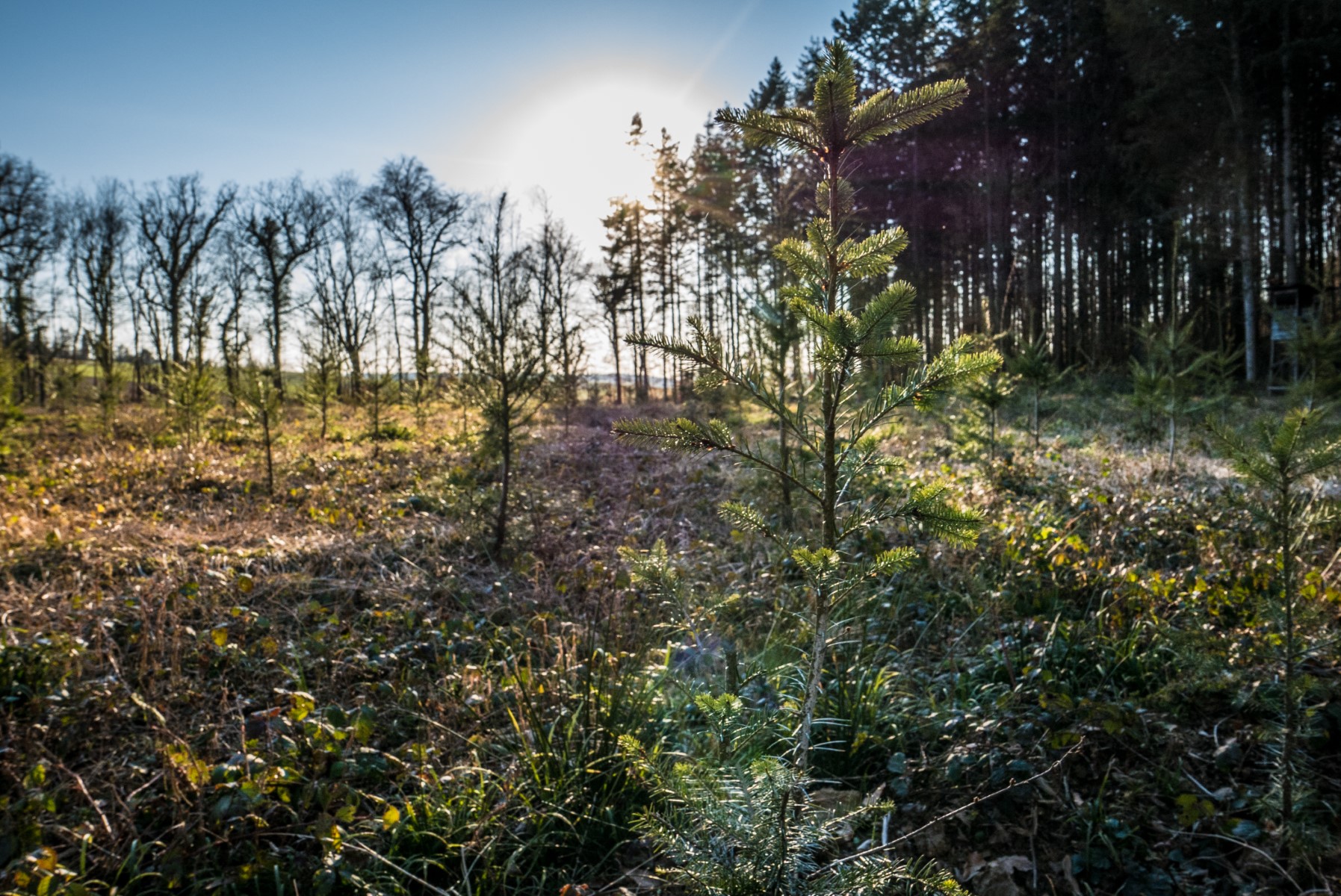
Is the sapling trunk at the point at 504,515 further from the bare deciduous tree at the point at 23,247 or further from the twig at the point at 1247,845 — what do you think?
the bare deciduous tree at the point at 23,247

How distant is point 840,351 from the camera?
139cm

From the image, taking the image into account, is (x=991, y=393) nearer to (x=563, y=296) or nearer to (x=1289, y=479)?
(x=1289, y=479)

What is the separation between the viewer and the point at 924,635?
3.89 meters

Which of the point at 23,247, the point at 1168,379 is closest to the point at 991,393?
the point at 1168,379

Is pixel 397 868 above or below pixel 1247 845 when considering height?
above

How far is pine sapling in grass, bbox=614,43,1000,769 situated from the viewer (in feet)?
4.49

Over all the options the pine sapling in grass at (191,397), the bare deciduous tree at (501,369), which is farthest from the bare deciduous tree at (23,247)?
the bare deciduous tree at (501,369)

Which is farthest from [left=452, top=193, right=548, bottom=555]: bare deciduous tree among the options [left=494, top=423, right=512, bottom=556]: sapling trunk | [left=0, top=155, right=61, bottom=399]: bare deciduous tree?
[left=0, top=155, right=61, bottom=399]: bare deciduous tree

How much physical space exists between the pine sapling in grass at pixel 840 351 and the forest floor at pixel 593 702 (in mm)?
536

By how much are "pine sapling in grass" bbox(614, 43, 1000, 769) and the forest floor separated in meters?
0.54

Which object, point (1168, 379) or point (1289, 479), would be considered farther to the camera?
point (1168, 379)

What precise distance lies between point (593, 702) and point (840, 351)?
2.17 metres

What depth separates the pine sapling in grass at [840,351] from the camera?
4.49 feet

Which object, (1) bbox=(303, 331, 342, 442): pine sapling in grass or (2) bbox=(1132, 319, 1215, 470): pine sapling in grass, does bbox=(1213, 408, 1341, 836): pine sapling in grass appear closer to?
(2) bbox=(1132, 319, 1215, 470): pine sapling in grass
